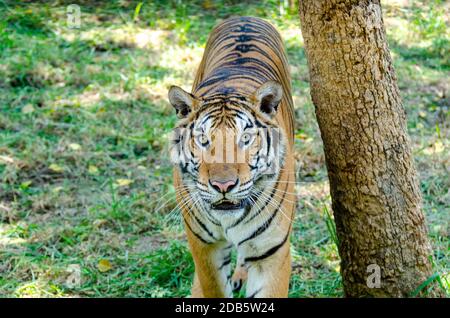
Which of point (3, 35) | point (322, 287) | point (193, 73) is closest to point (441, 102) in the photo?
point (193, 73)

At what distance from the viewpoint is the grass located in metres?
4.81

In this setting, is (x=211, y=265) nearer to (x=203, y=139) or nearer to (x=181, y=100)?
(x=203, y=139)

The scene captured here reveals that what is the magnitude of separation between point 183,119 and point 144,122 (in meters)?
2.96

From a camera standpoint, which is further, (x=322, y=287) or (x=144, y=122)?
(x=144, y=122)

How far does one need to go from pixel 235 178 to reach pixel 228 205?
0.50ft

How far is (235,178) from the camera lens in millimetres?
3479

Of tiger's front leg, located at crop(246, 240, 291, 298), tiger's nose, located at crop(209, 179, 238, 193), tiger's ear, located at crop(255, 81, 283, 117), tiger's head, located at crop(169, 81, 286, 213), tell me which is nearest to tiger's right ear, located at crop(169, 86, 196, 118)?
tiger's head, located at crop(169, 81, 286, 213)

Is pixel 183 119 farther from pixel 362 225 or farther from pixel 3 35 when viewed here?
pixel 3 35

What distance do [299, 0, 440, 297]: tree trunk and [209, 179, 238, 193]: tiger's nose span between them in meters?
0.63

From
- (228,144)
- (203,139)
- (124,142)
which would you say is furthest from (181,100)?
(124,142)

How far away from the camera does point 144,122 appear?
6715 mm

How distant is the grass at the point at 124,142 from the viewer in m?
4.81

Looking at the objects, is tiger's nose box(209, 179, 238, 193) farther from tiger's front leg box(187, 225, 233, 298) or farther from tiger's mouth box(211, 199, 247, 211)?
tiger's front leg box(187, 225, 233, 298)

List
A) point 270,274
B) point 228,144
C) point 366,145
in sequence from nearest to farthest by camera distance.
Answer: point 228,144, point 366,145, point 270,274
